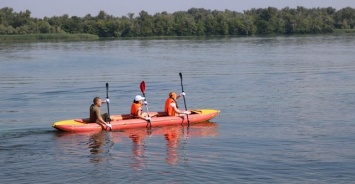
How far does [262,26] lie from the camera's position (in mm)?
108000

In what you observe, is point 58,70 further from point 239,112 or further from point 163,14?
point 163,14

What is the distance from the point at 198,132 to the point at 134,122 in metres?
2.05

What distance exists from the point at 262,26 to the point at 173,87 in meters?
78.8

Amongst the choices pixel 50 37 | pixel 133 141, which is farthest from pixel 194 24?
pixel 133 141

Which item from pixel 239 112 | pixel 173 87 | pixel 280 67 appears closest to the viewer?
pixel 239 112

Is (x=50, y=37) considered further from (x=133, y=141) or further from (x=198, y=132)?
(x=133, y=141)

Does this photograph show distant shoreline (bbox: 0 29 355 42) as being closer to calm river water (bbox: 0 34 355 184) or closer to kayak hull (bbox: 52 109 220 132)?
calm river water (bbox: 0 34 355 184)

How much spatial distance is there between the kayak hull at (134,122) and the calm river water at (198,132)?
10.1 inches

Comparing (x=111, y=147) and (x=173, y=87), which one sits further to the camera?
(x=173, y=87)

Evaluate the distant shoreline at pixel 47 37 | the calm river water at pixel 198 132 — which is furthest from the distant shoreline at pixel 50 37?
the calm river water at pixel 198 132

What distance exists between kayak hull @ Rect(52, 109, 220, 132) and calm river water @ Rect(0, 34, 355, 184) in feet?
0.84

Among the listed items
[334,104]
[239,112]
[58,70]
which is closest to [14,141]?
[239,112]

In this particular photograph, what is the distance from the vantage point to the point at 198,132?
65.4 ft

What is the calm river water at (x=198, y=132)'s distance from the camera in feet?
48.7
